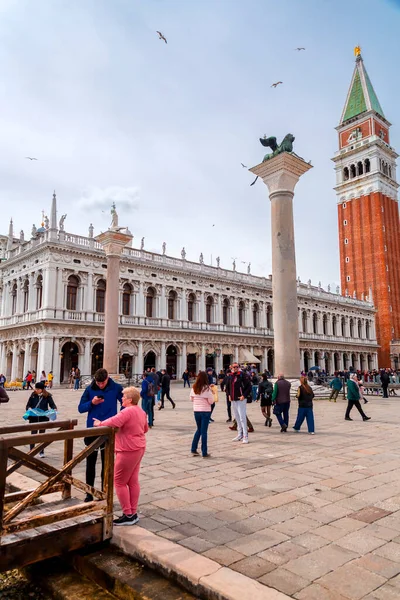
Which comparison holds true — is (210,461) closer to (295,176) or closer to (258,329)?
(295,176)

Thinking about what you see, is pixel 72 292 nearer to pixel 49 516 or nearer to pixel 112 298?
pixel 112 298

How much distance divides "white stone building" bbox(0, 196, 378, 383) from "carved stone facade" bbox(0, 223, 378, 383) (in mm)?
84

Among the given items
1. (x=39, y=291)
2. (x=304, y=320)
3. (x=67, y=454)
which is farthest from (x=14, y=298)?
(x=67, y=454)

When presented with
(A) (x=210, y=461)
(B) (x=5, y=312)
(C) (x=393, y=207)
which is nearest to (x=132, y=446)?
(A) (x=210, y=461)

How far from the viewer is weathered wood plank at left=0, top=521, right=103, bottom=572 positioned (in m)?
3.50

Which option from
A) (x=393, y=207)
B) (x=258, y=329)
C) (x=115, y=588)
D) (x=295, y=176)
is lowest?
(x=115, y=588)

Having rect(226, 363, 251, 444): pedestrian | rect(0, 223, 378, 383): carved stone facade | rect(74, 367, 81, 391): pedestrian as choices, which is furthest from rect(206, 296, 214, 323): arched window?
rect(226, 363, 251, 444): pedestrian

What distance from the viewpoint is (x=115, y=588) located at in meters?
3.38

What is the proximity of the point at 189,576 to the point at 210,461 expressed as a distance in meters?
4.03

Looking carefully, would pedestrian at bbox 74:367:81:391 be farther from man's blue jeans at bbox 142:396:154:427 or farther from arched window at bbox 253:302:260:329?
arched window at bbox 253:302:260:329

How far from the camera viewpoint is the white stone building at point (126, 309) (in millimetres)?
33156

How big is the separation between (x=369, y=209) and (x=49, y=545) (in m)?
66.0

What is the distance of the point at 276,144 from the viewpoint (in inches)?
645

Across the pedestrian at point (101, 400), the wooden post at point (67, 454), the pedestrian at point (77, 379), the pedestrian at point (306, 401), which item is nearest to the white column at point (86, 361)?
the pedestrian at point (77, 379)
